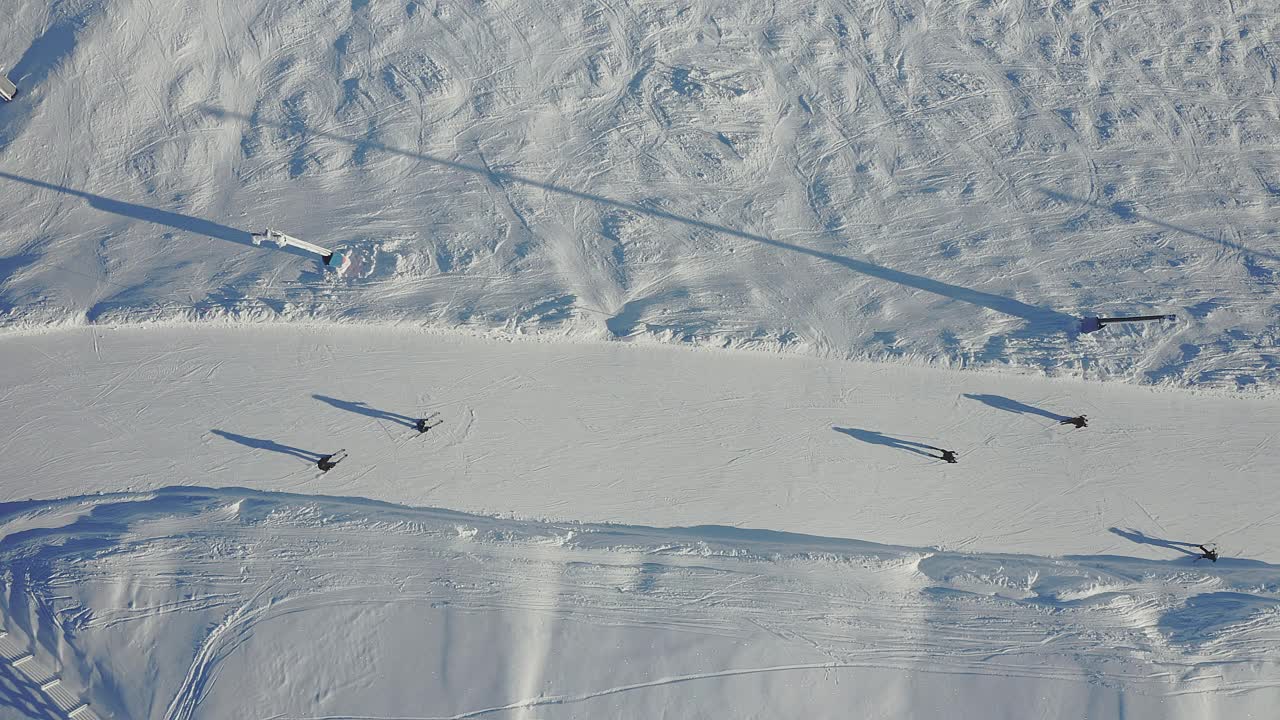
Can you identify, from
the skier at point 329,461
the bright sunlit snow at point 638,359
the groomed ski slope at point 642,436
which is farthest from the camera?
the groomed ski slope at point 642,436

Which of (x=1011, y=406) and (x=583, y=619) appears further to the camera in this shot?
(x=1011, y=406)

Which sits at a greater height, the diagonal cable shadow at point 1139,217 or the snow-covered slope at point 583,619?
the diagonal cable shadow at point 1139,217

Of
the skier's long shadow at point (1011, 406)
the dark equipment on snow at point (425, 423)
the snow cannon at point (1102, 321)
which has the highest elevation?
the snow cannon at point (1102, 321)

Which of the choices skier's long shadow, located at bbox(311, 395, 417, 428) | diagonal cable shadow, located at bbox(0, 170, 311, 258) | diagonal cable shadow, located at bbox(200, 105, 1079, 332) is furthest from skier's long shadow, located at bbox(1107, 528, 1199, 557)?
diagonal cable shadow, located at bbox(0, 170, 311, 258)

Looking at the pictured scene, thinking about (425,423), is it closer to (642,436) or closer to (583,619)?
(642,436)

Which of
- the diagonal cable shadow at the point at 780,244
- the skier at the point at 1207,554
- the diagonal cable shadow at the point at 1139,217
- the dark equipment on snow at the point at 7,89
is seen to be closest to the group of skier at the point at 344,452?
the diagonal cable shadow at the point at 780,244

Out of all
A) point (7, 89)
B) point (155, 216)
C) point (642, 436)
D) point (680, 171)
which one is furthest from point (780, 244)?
point (7, 89)

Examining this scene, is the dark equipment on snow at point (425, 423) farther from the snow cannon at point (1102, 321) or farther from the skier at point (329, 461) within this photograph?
the snow cannon at point (1102, 321)
